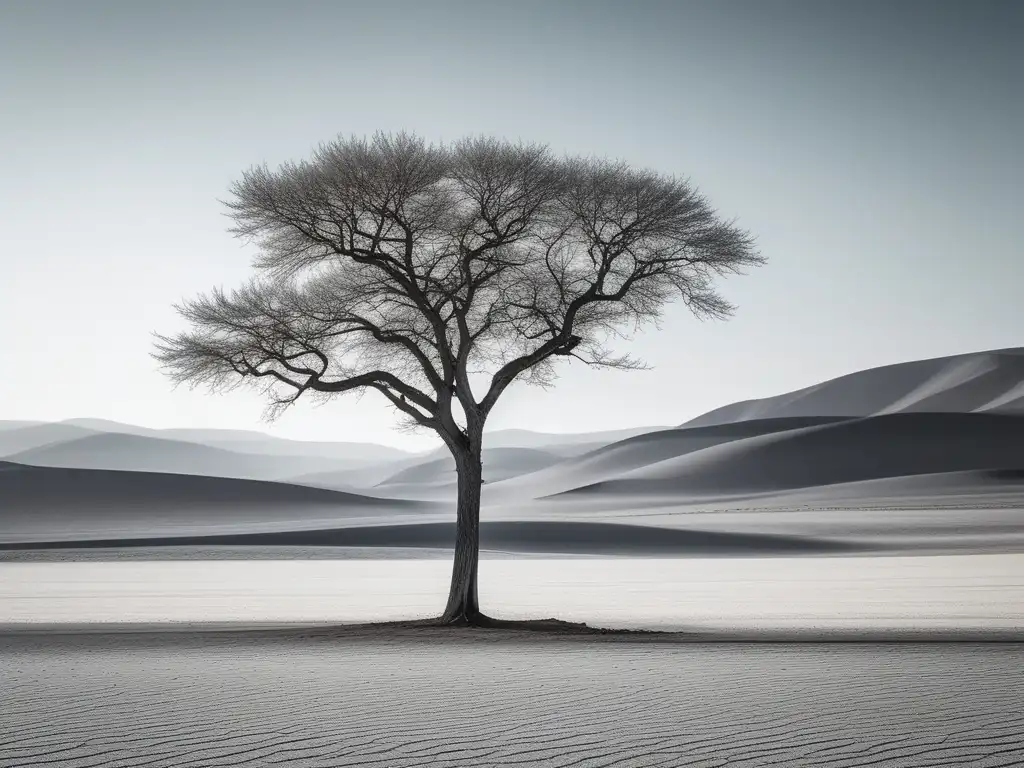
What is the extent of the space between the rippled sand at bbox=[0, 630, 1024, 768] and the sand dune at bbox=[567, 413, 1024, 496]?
7828cm

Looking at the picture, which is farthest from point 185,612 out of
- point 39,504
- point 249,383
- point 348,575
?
point 39,504

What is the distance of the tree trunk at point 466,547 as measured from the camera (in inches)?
735

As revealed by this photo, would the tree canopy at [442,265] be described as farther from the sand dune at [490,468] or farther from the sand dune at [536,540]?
the sand dune at [490,468]

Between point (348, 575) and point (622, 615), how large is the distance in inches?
625

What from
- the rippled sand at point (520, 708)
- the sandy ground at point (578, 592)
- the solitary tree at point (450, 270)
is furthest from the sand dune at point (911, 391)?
the rippled sand at point (520, 708)

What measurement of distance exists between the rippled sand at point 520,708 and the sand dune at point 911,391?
13051 centimetres

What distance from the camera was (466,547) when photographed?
19.0 m

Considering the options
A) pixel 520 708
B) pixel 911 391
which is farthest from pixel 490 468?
pixel 520 708

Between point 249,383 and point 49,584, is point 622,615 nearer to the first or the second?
point 249,383

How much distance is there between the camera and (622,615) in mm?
21812

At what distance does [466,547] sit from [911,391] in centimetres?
14501

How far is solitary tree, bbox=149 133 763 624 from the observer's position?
19094mm

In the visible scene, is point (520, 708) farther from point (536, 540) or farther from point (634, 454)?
point (634, 454)

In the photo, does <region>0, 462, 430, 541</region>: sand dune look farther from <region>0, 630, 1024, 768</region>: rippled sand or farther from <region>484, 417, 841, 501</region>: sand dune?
<region>0, 630, 1024, 768</region>: rippled sand
